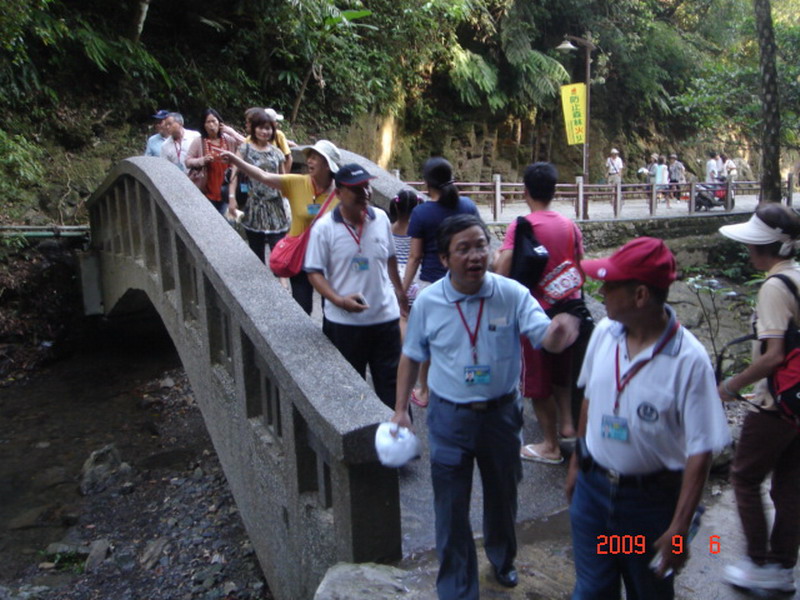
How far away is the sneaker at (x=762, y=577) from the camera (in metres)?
3.04

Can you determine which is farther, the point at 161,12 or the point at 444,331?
the point at 161,12

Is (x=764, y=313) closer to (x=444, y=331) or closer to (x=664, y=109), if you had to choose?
(x=444, y=331)

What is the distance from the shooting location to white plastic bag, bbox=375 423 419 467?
280cm

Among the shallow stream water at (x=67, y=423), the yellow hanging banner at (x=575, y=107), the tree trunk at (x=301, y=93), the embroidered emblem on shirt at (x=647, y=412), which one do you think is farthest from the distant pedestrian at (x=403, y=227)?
the yellow hanging banner at (x=575, y=107)

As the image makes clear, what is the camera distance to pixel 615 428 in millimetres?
2236

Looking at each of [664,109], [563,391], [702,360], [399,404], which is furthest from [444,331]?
[664,109]

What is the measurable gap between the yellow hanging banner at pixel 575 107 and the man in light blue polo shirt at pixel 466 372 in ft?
56.7

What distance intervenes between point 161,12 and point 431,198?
12.2 meters

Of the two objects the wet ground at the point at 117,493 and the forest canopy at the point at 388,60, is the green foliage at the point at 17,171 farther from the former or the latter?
the wet ground at the point at 117,493

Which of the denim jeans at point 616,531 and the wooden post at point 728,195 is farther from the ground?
the wooden post at point 728,195

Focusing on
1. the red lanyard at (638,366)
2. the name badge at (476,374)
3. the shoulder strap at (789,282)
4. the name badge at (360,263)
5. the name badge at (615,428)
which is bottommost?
the name badge at (615,428)

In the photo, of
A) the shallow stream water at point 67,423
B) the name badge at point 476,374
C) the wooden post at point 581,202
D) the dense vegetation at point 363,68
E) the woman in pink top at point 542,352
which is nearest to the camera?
the name badge at point 476,374

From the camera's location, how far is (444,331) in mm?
2822

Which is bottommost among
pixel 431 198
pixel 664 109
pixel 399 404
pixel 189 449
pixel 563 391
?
pixel 189 449
